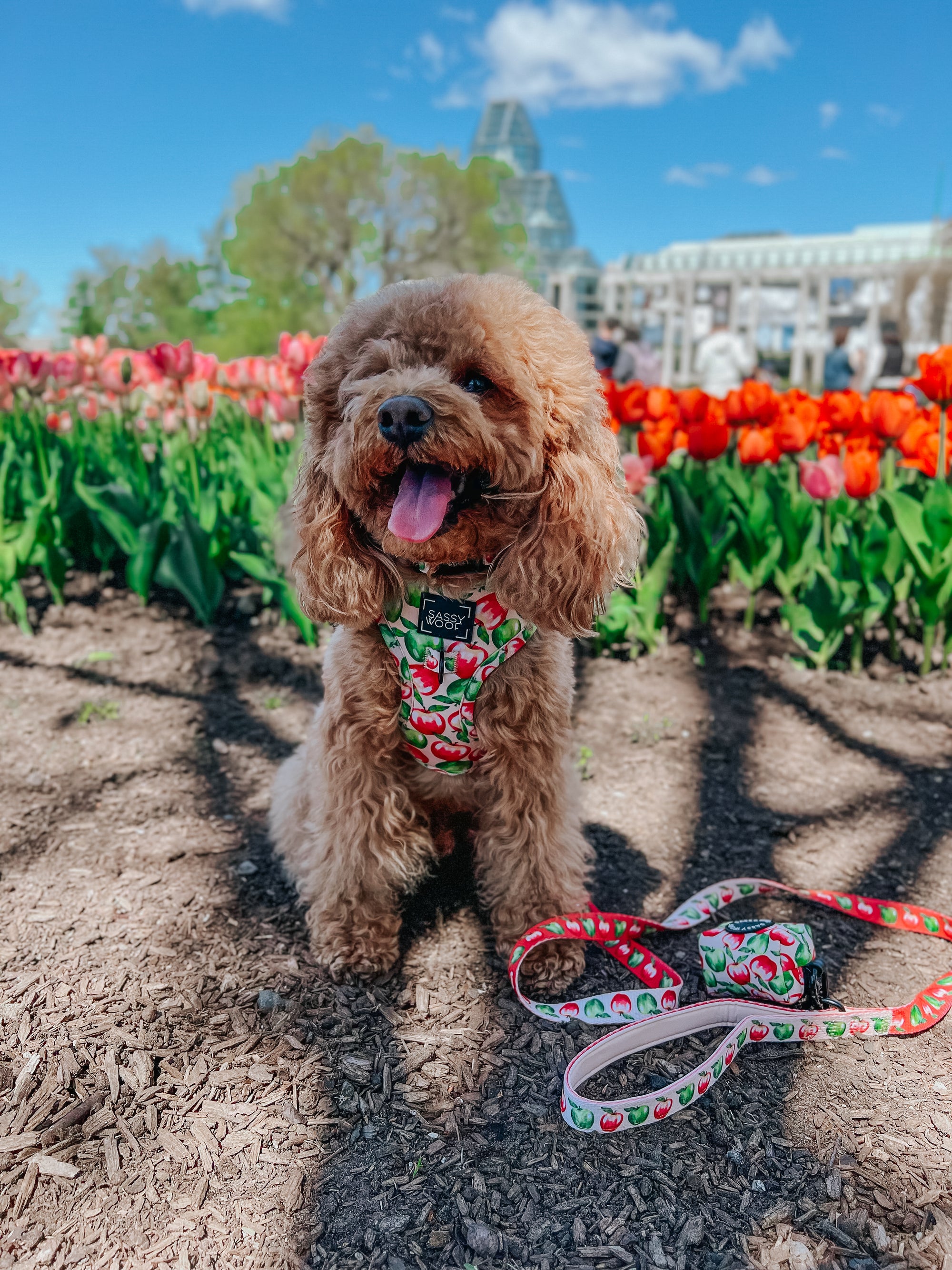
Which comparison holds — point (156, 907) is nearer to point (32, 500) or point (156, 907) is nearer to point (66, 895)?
point (66, 895)

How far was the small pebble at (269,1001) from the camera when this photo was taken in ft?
6.65

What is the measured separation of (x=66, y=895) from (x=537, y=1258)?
159cm

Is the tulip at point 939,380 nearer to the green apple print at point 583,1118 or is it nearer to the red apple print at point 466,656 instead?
the red apple print at point 466,656

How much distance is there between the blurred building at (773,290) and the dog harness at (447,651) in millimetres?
46760

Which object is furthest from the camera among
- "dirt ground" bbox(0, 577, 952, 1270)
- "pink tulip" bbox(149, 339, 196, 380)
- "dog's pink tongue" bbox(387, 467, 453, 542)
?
"pink tulip" bbox(149, 339, 196, 380)

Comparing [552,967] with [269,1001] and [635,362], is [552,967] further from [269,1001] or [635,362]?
[635,362]

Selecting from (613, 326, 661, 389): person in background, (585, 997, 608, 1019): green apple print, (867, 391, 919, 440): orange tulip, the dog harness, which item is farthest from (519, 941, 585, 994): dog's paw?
(613, 326, 661, 389): person in background

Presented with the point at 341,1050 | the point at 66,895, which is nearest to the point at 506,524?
the point at 341,1050

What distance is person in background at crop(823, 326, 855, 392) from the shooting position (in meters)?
9.88

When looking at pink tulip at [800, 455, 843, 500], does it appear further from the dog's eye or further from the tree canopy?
the tree canopy

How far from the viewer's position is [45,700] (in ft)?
11.8

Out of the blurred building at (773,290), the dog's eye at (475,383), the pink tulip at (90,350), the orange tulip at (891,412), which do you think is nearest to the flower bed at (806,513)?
the orange tulip at (891,412)

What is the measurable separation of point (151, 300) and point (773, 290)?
52202 millimetres

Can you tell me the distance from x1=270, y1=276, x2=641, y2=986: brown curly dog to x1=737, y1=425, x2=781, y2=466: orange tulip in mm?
2428
